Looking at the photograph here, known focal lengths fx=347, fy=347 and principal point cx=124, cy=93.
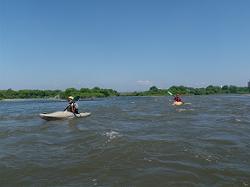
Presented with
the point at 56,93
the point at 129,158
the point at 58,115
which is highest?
the point at 56,93

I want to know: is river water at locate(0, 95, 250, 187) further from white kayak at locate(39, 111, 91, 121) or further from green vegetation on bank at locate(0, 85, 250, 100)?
green vegetation on bank at locate(0, 85, 250, 100)

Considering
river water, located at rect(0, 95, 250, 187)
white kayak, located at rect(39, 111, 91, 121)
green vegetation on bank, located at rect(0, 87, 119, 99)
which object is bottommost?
river water, located at rect(0, 95, 250, 187)

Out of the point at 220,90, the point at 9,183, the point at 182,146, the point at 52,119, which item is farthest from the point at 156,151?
the point at 220,90

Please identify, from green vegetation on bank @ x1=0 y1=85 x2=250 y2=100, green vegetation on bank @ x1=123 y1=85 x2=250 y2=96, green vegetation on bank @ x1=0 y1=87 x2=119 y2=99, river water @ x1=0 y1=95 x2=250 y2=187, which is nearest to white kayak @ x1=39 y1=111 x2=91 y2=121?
river water @ x1=0 y1=95 x2=250 y2=187

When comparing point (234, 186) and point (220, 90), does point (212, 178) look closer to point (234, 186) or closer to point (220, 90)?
point (234, 186)

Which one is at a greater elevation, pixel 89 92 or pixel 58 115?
pixel 89 92

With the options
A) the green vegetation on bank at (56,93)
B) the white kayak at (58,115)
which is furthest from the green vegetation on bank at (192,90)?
the white kayak at (58,115)

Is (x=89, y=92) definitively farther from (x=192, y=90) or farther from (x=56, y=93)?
(x=192, y=90)

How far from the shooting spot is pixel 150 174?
10016mm

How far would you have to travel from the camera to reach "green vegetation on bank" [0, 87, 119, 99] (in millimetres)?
136375

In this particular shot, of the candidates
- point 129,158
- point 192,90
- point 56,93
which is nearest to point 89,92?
point 56,93

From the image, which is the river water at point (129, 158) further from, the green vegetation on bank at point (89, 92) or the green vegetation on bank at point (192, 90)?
the green vegetation on bank at point (192, 90)

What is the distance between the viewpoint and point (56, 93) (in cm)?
15200

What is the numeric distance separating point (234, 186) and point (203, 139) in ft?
21.6
